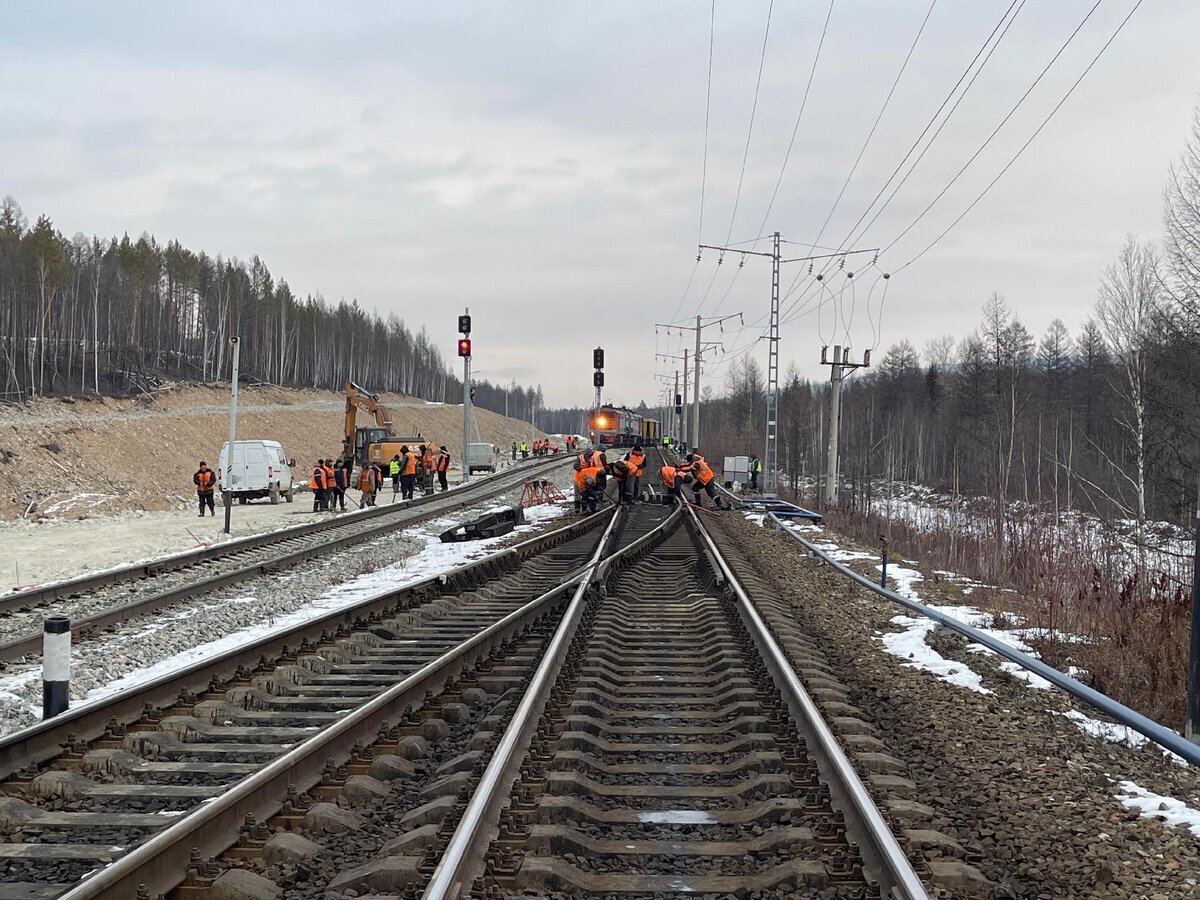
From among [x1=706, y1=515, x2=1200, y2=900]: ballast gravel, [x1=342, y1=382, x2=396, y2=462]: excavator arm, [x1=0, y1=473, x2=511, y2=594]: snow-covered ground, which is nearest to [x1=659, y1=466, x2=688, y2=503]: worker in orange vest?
[x1=0, y1=473, x2=511, y2=594]: snow-covered ground

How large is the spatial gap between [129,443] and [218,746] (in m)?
50.4

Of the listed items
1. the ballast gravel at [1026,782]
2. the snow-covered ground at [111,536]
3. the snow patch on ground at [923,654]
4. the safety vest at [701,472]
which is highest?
the safety vest at [701,472]

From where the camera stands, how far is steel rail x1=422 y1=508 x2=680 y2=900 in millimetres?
3807

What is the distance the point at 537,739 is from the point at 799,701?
1852mm

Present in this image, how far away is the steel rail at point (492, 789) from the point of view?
3.81 m

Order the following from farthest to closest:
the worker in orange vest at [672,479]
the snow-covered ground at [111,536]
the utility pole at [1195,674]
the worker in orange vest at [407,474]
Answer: the worker in orange vest at [407,474] < the worker in orange vest at [672,479] < the snow-covered ground at [111,536] < the utility pole at [1195,674]

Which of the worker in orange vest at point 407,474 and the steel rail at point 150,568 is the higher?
the worker in orange vest at point 407,474

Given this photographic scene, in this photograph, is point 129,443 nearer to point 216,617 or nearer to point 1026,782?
point 216,617

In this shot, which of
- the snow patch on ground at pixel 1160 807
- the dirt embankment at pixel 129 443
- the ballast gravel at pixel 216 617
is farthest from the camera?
the dirt embankment at pixel 129 443

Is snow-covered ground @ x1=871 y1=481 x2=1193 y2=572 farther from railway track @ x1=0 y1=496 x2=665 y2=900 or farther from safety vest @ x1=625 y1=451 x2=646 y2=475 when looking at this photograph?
railway track @ x1=0 y1=496 x2=665 y2=900

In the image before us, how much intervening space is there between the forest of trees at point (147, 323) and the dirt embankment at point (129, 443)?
4.47m

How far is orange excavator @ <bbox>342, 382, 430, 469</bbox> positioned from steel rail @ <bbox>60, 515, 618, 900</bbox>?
32.4m

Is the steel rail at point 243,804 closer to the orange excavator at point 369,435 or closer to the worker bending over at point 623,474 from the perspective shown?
the worker bending over at point 623,474

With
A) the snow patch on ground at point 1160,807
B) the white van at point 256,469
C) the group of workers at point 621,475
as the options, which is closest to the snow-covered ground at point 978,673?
the snow patch on ground at point 1160,807
